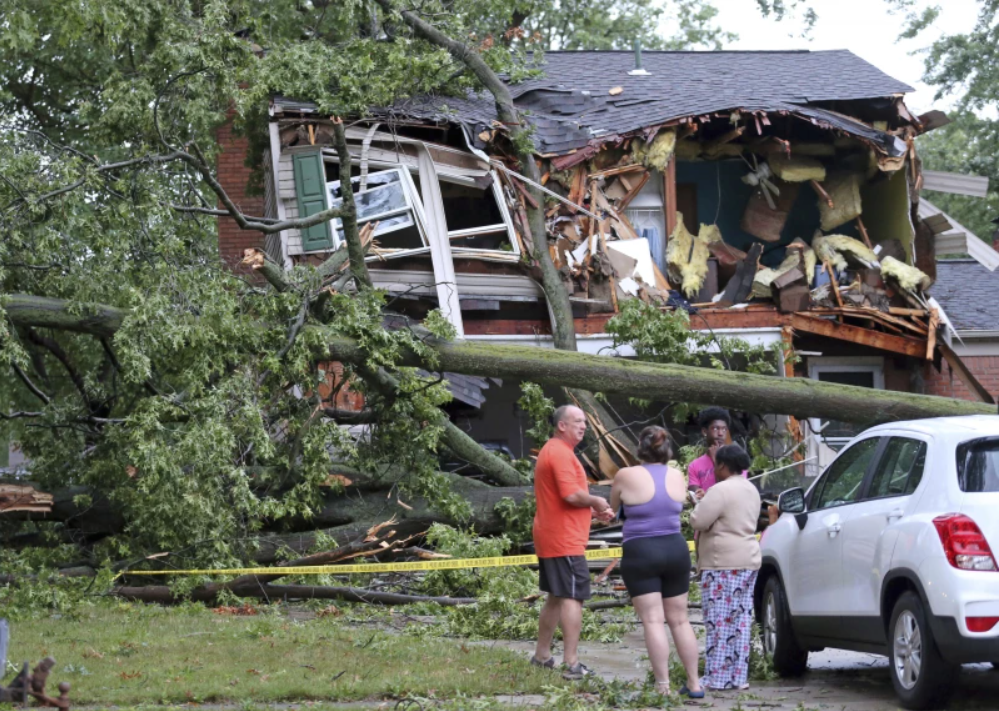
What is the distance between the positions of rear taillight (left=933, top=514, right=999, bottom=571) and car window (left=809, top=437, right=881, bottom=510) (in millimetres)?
1063

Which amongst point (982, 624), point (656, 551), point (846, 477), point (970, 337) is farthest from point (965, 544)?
point (970, 337)

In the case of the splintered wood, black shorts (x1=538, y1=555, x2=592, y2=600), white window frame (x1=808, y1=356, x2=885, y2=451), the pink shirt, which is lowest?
white window frame (x1=808, y1=356, x2=885, y2=451)

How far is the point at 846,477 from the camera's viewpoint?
271 inches

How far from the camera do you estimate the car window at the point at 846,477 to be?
22.1 ft

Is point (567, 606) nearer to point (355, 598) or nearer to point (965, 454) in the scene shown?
point (965, 454)

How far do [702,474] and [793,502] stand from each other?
4.07 ft

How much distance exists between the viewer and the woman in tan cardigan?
21.9 feet

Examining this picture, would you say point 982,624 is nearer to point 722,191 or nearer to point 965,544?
point 965,544

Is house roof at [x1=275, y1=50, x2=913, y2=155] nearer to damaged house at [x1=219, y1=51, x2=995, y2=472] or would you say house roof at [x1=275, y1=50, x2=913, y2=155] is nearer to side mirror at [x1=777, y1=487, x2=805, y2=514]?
damaged house at [x1=219, y1=51, x2=995, y2=472]

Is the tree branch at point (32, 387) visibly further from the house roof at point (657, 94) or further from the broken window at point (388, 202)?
the house roof at point (657, 94)

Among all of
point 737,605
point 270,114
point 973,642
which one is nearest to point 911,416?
point 737,605

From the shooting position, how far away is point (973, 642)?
17.7ft

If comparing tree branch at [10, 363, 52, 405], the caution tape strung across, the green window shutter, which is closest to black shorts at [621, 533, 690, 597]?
Result: the caution tape strung across

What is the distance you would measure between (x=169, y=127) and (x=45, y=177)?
6.01ft
